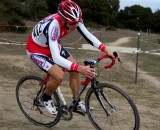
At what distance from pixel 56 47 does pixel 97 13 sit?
288ft

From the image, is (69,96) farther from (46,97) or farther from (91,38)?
(91,38)

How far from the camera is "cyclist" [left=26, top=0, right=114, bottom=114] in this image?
4863 mm

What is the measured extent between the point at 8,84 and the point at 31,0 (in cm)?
6139

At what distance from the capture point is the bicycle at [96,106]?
488 centimetres

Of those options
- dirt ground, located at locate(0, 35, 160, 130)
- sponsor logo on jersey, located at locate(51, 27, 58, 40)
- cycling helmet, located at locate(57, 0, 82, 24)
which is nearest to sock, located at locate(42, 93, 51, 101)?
dirt ground, located at locate(0, 35, 160, 130)

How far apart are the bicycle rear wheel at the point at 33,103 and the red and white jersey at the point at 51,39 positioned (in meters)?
0.60

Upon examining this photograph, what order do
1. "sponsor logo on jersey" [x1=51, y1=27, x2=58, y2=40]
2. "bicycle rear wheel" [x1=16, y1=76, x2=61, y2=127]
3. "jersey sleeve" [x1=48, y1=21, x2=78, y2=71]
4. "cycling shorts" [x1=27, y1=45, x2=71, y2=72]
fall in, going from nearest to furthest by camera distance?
"jersey sleeve" [x1=48, y1=21, x2=78, y2=71]
"sponsor logo on jersey" [x1=51, y1=27, x2=58, y2=40]
"cycling shorts" [x1=27, y1=45, x2=71, y2=72]
"bicycle rear wheel" [x1=16, y1=76, x2=61, y2=127]

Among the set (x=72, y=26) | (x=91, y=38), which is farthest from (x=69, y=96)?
(x=72, y=26)

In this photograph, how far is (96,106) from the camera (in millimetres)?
5238

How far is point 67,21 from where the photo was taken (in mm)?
4930

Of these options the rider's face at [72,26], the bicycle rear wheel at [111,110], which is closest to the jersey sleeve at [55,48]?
the rider's face at [72,26]

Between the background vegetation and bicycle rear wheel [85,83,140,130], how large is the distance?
46.6 meters

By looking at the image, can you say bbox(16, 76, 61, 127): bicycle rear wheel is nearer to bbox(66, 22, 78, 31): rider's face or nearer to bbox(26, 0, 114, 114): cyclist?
bbox(26, 0, 114, 114): cyclist

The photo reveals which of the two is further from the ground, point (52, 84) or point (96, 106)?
point (52, 84)
